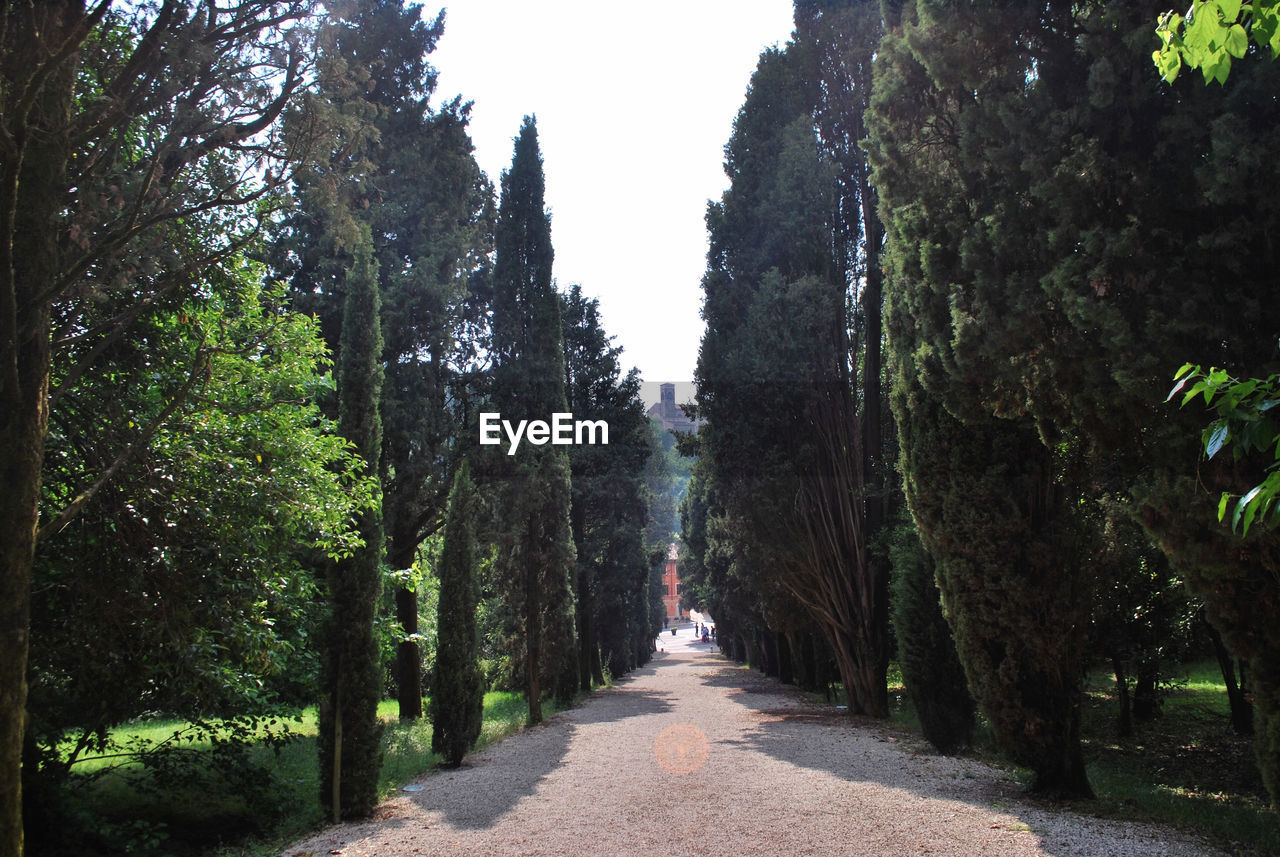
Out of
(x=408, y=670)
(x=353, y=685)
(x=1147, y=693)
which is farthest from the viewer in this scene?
(x=408, y=670)

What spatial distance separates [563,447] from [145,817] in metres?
11.4

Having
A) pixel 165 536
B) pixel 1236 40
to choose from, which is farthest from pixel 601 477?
pixel 1236 40

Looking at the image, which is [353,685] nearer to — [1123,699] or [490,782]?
[490,782]

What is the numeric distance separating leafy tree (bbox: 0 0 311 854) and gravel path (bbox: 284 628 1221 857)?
3630 mm

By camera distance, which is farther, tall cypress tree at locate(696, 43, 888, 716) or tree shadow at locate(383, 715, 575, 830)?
tall cypress tree at locate(696, 43, 888, 716)

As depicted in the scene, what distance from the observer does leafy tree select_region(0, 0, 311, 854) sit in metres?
3.90

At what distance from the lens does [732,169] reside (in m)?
20.2

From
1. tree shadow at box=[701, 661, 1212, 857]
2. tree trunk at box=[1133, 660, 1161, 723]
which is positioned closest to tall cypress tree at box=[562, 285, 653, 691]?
tree shadow at box=[701, 661, 1212, 857]

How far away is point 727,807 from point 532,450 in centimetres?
1088

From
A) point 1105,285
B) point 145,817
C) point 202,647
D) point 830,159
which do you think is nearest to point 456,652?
point 145,817

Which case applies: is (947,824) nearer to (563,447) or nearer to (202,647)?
(202,647)

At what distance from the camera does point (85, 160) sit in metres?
5.35

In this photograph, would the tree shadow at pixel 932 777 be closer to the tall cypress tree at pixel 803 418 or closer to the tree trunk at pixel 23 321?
the tall cypress tree at pixel 803 418

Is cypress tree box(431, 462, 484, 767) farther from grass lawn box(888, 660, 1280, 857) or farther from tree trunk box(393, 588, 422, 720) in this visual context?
grass lawn box(888, 660, 1280, 857)
